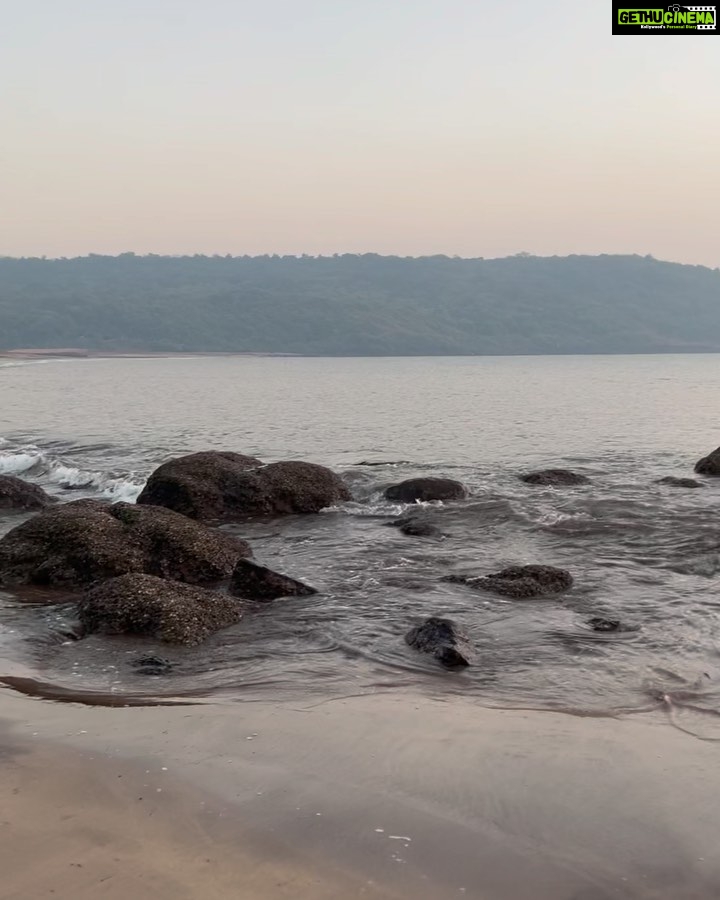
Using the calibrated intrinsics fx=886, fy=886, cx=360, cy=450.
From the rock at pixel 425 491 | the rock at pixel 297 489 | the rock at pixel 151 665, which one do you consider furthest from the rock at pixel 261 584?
the rock at pixel 425 491

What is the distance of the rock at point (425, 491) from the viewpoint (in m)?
20.4

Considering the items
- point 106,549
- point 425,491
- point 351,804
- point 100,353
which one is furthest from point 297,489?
point 100,353

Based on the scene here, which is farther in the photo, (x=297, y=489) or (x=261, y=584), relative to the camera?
(x=297, y=489)

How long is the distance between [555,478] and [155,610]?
1507 cm

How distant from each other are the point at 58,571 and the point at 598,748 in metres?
8.37

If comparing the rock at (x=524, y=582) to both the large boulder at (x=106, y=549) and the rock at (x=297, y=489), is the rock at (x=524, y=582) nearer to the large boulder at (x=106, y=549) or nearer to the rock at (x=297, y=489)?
the large boulder at (x=106, y=549)

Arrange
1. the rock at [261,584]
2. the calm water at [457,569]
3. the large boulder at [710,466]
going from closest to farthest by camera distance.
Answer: the calm water at [457,569] → the rock at [261,584] → the large boulder at [710,466]

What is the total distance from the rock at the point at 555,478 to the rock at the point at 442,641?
1369 centimetres

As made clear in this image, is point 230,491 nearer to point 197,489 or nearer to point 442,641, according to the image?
point 197,489

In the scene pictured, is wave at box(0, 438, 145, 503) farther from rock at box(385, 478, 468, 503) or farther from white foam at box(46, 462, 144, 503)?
rock at box(385, 478, 468, 503)

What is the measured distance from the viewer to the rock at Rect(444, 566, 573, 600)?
11.9 meters

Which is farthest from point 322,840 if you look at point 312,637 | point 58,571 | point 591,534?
point 591,534

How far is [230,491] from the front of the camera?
1934cm

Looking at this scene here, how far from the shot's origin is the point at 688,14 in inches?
624
